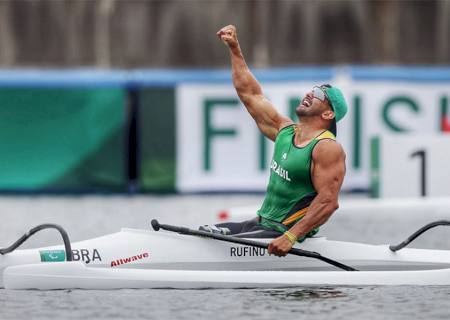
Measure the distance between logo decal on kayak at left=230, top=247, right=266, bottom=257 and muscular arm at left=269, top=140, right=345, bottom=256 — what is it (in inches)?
12.9

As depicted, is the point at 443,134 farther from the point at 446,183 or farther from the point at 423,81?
the point at 423,81

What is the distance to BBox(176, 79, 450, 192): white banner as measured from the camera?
915 inches

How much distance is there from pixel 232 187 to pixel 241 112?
102 cm

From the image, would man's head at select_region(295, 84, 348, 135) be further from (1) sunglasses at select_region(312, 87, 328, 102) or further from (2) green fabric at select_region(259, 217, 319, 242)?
(2) green fabric at select_region(259, 217, 319, 242)

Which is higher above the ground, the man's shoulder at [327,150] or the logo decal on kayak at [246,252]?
the man's shoulder at [327,150]

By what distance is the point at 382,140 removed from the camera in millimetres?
21297

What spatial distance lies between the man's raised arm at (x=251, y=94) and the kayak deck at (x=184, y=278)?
57.8 inches

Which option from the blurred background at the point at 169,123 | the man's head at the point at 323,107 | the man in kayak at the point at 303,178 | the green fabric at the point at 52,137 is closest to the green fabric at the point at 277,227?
the man in kayak at the point at 303,178

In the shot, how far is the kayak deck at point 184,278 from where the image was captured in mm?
12516

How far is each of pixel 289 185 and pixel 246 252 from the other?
61cm

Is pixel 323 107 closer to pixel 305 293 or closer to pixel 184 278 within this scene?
pixel 305 293

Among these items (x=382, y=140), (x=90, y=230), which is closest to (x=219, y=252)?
(x=90, y=230)

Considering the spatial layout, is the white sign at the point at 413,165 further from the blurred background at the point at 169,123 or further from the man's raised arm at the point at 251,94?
the man's raised arm at the point at 251,94

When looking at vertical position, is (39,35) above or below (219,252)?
above
